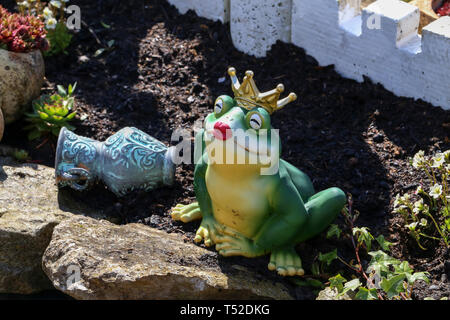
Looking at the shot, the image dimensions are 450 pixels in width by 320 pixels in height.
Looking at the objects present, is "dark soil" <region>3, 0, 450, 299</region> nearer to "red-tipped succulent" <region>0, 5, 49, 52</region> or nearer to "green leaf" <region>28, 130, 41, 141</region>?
"green leaf" <region>28, 130, 41, 141</region>

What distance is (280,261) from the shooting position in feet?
13.6

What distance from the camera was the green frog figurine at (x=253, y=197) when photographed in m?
3.91

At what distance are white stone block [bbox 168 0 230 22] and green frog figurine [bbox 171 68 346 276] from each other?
7.67 ft

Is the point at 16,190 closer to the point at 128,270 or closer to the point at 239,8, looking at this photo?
the point at 128,270

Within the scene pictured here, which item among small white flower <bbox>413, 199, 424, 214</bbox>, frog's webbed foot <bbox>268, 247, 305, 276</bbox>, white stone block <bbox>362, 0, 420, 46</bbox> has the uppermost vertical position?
white stone block <bbox>362, 0, 420, 46</bbox>

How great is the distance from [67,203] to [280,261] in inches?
61.6

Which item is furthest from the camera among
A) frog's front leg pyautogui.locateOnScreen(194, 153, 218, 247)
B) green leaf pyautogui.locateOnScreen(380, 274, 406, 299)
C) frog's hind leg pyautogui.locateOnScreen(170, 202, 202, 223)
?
frog's hind leg pyautogui.locateOnScreen(170, 202, 202, 223)

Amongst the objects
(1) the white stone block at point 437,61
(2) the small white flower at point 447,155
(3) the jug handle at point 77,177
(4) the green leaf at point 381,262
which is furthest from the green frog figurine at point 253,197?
(1) the white stone block at point 437,61

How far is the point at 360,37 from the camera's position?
5527 mm

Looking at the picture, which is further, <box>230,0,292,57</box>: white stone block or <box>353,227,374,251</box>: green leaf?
<box>230,0,292,57</box>: white stone block

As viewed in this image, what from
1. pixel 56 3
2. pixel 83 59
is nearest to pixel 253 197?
pixel 83 59

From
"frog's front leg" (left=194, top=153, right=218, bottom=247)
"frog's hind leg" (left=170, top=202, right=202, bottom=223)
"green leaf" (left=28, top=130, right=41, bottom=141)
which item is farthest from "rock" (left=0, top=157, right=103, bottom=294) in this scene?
"frog's front leg" (left=194, top=153, right=218, bottom=247)

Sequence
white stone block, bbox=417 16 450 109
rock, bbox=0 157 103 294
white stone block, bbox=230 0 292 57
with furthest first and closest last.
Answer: white stone block, bbox=230 0 292 57 → white stone block, bbox=417 16 450 109 → rock, bbox=0 157 103 294

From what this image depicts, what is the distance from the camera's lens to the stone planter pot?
5.41m
